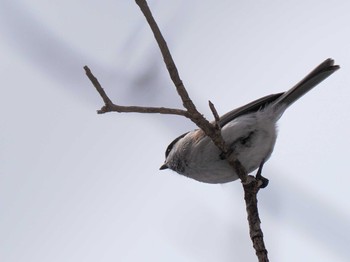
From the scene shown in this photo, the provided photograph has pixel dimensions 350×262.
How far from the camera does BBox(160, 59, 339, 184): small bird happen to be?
180 inches

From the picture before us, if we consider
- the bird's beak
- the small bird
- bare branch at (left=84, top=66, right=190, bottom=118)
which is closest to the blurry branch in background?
bare branch at (left=84, top=66, right=190, bottom=118)

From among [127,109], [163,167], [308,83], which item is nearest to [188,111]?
[127,109]

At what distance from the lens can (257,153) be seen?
15.2 ft

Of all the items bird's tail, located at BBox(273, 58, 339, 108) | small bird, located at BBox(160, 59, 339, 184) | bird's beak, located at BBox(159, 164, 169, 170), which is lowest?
small bird, located at BBox(160, 59, 339, 184)

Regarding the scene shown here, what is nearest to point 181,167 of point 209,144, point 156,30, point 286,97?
point 209,144

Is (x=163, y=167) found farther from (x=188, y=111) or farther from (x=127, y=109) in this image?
(x=127, y=109)

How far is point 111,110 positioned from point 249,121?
A: 1997 mm

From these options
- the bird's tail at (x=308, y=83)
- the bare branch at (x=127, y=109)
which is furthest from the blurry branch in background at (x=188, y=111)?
the bird's tail at (x=308, y=83)

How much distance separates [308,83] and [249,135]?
2.24 feet

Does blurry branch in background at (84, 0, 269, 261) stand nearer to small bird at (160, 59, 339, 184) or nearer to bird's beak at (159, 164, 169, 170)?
small bird at (160, 59, 339, 184)

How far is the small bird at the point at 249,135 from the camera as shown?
4.58 m

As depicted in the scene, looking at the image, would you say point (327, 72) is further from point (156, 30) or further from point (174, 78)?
point (156, 30)

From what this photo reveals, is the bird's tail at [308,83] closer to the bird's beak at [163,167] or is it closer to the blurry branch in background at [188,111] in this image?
the blurry branch in background at [188,111]

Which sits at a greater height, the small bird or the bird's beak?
the bird's beak
